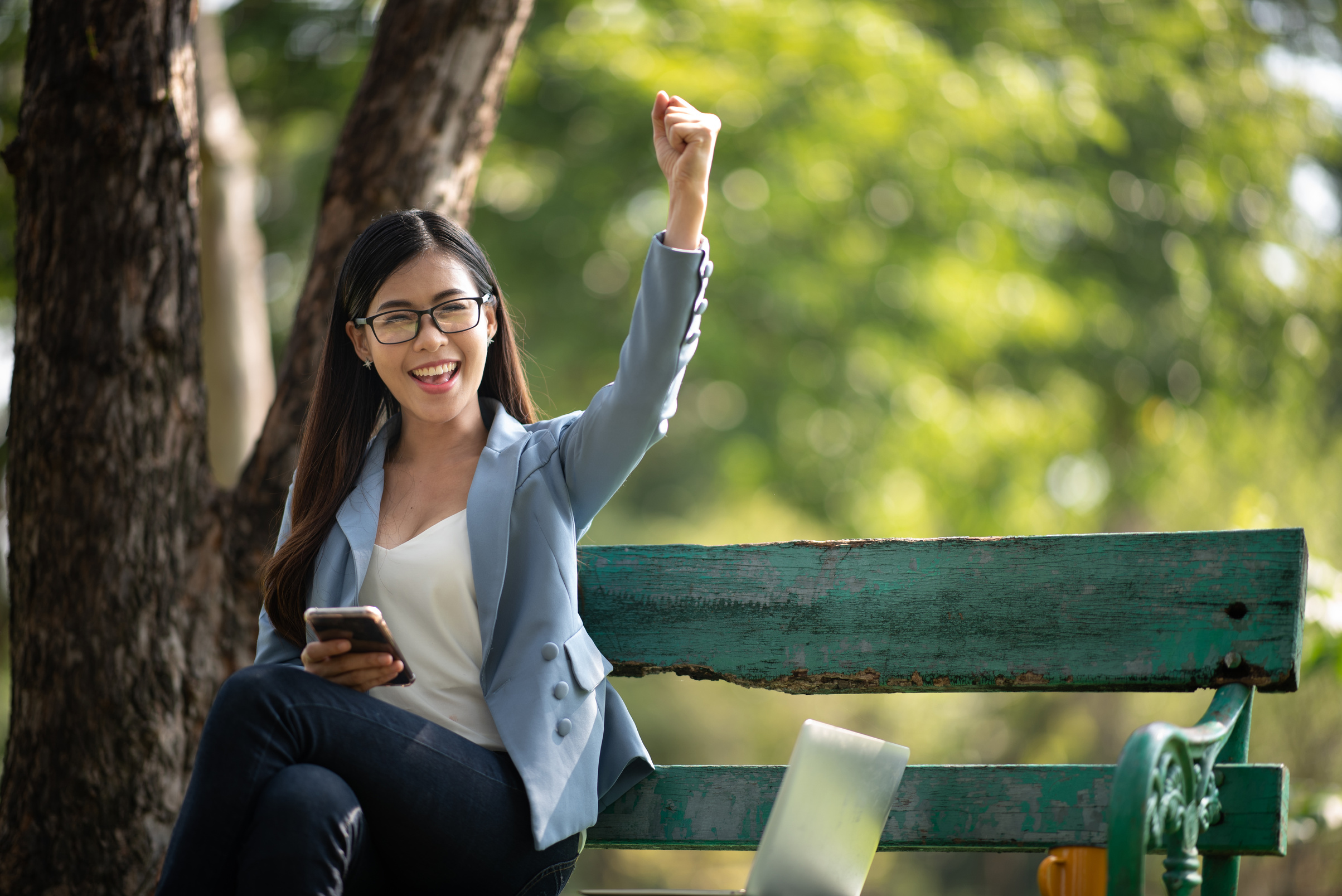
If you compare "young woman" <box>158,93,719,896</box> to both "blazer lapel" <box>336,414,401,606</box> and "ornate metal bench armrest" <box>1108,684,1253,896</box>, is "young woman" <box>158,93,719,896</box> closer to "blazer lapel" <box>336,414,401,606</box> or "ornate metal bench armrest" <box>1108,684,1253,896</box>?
"blazer lapel" <box>336,414,401,606</box>

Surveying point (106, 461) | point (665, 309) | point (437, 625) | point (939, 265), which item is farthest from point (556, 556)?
point (939, 265)

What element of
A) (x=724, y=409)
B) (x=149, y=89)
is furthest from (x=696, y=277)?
(x=724, y=409)

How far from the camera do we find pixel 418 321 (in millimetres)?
2436

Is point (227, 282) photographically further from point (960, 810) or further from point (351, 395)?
point (960, 810)

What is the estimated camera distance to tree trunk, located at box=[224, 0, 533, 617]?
3.27 m

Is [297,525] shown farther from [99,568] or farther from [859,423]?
[859,423]

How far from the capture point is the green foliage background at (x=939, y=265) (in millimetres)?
7266

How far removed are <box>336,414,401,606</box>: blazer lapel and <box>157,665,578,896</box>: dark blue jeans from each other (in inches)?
11.3

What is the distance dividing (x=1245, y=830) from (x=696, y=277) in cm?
134

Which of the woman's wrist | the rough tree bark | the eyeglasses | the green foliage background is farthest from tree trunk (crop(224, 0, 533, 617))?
the green foliage background

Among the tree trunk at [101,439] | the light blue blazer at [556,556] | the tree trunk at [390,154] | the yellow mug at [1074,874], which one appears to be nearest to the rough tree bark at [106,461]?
the tree trunk at [101,439]

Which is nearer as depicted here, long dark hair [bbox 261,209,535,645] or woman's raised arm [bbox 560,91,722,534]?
woman's raised arm [bbox 560,91,722,534]

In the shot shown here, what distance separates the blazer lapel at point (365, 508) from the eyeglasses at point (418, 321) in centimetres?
29

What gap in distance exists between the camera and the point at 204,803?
2.02 meters
